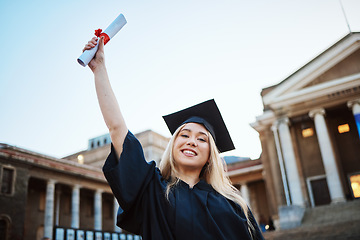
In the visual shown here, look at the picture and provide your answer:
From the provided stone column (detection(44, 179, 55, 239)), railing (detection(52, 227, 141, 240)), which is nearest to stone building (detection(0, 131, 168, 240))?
stone column (detection(44, 179, 55, 239))

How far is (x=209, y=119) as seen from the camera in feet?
10.4

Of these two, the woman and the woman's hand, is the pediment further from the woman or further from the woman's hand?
the woman's hand

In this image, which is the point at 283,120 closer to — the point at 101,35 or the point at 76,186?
the point at 76,186

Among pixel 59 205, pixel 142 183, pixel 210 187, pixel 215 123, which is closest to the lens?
pixel 142 183

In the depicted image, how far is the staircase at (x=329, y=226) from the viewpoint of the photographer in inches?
531

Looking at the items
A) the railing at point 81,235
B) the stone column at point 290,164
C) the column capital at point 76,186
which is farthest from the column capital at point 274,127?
the column capital at point 76,186

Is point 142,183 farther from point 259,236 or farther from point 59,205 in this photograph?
point 59,205

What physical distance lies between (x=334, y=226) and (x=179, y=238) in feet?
48.0

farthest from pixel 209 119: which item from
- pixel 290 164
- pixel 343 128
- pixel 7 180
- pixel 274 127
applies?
pixel 7 180

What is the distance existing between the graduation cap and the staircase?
1120cm

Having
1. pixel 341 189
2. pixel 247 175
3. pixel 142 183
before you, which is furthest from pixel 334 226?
pixel 247 175

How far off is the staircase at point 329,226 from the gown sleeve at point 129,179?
1218cm

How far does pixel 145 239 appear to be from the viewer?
2.23 meters

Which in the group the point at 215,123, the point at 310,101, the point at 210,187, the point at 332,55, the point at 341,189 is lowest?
the point at 210,187
